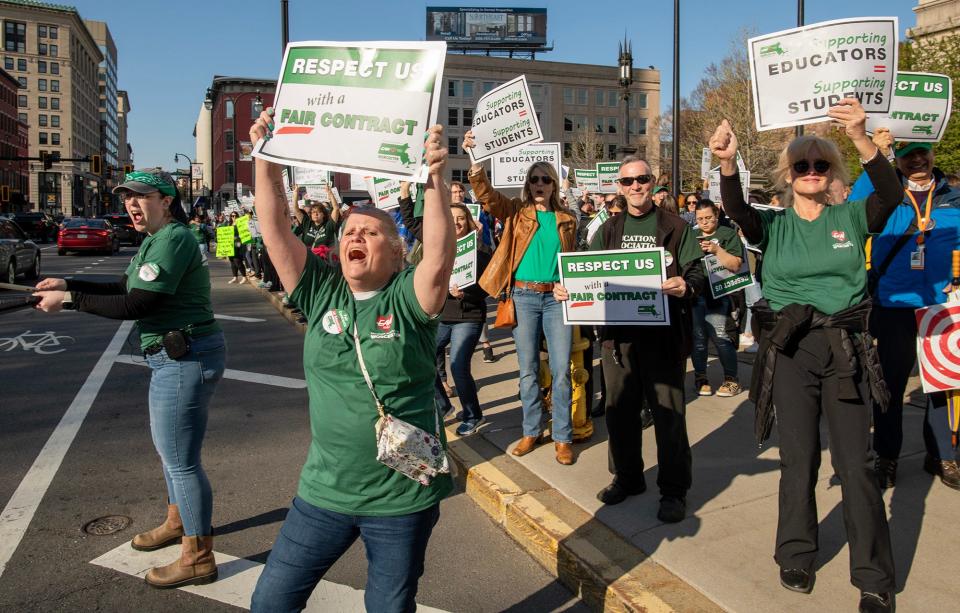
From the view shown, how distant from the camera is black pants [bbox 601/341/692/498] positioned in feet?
14.0

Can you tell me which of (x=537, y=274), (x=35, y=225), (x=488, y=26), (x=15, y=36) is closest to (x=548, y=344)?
(x=537, y=274)

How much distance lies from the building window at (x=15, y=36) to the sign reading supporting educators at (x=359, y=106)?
15386 centimetres

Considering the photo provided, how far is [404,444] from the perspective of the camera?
249 cm

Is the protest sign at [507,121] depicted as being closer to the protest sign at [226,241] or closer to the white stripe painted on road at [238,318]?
the white stripe painted on road at [238,318]

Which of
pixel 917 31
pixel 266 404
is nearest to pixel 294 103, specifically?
pixel 266 404

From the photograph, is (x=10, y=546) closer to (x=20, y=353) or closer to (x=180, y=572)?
(x=180, y=572)

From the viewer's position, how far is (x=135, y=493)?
5.03m

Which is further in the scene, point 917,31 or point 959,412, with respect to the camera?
point 917,31

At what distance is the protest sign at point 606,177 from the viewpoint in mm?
12422

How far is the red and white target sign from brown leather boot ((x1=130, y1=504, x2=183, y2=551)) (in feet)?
14.1

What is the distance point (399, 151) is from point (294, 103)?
0.50m

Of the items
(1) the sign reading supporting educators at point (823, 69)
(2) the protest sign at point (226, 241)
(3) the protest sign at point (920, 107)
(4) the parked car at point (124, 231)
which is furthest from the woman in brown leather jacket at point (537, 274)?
(4) the parked car at point (124, 231)

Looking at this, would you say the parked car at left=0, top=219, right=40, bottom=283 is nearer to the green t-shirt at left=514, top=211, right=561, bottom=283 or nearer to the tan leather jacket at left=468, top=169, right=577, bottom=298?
the tan leather jacket at left=468, top=169, right=577, bottom=298

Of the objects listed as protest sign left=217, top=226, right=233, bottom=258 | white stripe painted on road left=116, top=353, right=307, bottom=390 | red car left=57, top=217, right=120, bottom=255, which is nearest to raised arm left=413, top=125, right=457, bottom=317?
white stripe painted on road left=116, top=353, right=307, bottom=390
